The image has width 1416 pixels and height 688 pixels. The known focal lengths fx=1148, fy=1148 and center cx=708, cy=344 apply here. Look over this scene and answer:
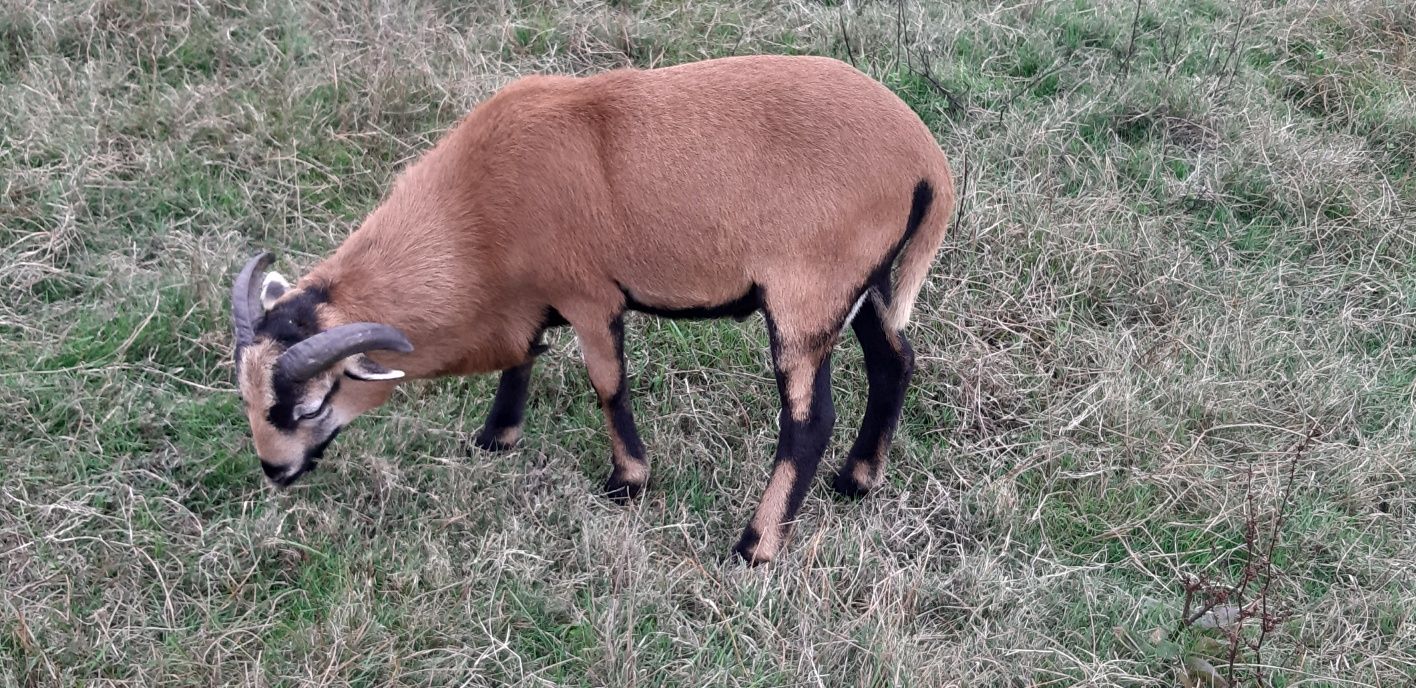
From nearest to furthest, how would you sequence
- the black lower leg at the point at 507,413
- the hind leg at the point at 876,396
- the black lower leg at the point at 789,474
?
1. the black lower leg at the point at 789,474
2. the hind leg at the point at 876,396
3. the black lower leg at the point at 507,413

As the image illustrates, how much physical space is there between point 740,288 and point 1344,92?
17.7 feet

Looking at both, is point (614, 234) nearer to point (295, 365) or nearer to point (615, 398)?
point (615, 398)

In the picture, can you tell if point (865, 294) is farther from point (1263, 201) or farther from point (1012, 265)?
point (1263, 201)

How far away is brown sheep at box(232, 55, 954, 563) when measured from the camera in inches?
169

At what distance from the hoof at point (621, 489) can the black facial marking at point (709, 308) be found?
80 cm

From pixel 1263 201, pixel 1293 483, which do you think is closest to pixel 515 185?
pixel 1293 483

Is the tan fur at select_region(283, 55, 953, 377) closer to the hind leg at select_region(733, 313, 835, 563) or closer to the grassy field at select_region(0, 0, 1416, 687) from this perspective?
the hind leg at select_region(733, 313, 835, 563)

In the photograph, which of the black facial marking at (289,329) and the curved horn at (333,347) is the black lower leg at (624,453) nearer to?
the curved horn at (333,347)

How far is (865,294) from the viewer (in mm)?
4582

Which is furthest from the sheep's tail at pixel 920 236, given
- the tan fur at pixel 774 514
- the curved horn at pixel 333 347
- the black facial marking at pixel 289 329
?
the black facial marking at pixel 289 329

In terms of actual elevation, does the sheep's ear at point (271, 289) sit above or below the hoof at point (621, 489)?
above

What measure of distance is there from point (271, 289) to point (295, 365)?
1.78 feet

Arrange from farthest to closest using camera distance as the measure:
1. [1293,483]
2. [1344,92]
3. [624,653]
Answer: [1344,92] → [1293,483] → [624,653]

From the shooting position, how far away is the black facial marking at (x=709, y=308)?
14.8ft
